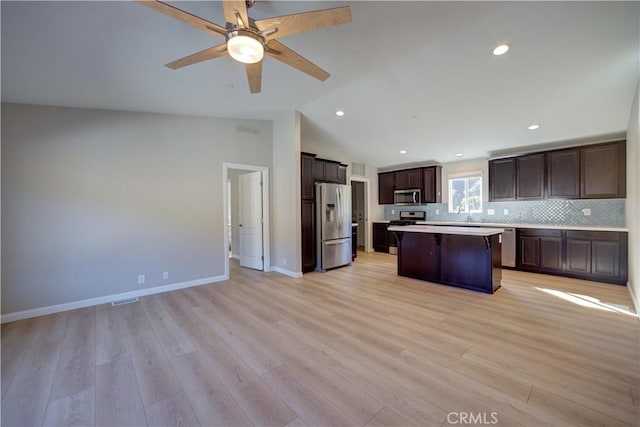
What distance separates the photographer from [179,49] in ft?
8.08

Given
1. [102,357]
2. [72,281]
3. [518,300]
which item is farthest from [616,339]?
[72,281]

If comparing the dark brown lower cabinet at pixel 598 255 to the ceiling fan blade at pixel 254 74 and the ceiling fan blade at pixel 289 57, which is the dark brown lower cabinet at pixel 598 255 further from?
the ceiling fan blade at pixel 254 74

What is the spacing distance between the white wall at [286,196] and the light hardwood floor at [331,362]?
137 cm

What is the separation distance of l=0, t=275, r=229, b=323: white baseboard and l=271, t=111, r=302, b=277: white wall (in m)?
1.18

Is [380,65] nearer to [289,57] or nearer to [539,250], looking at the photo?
[289,57]

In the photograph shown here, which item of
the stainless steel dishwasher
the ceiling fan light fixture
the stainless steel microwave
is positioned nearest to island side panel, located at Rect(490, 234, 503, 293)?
the stainless steel dishwasher

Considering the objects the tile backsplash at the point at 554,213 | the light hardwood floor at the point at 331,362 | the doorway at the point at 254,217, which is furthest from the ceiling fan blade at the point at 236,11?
the tile backsplash at the point at 554,213

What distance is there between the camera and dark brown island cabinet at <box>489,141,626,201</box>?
427cm

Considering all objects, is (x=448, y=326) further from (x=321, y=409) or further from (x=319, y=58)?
(x=319, y=58)

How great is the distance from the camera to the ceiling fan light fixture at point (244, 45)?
1.73m

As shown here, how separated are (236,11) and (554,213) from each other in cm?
632

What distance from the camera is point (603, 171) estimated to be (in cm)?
435

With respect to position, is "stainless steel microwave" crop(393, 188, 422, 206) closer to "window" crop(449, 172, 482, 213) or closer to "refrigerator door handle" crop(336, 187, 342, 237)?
"window" crop(449, 172, 482, 213)

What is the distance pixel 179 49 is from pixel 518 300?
16.2 feet
